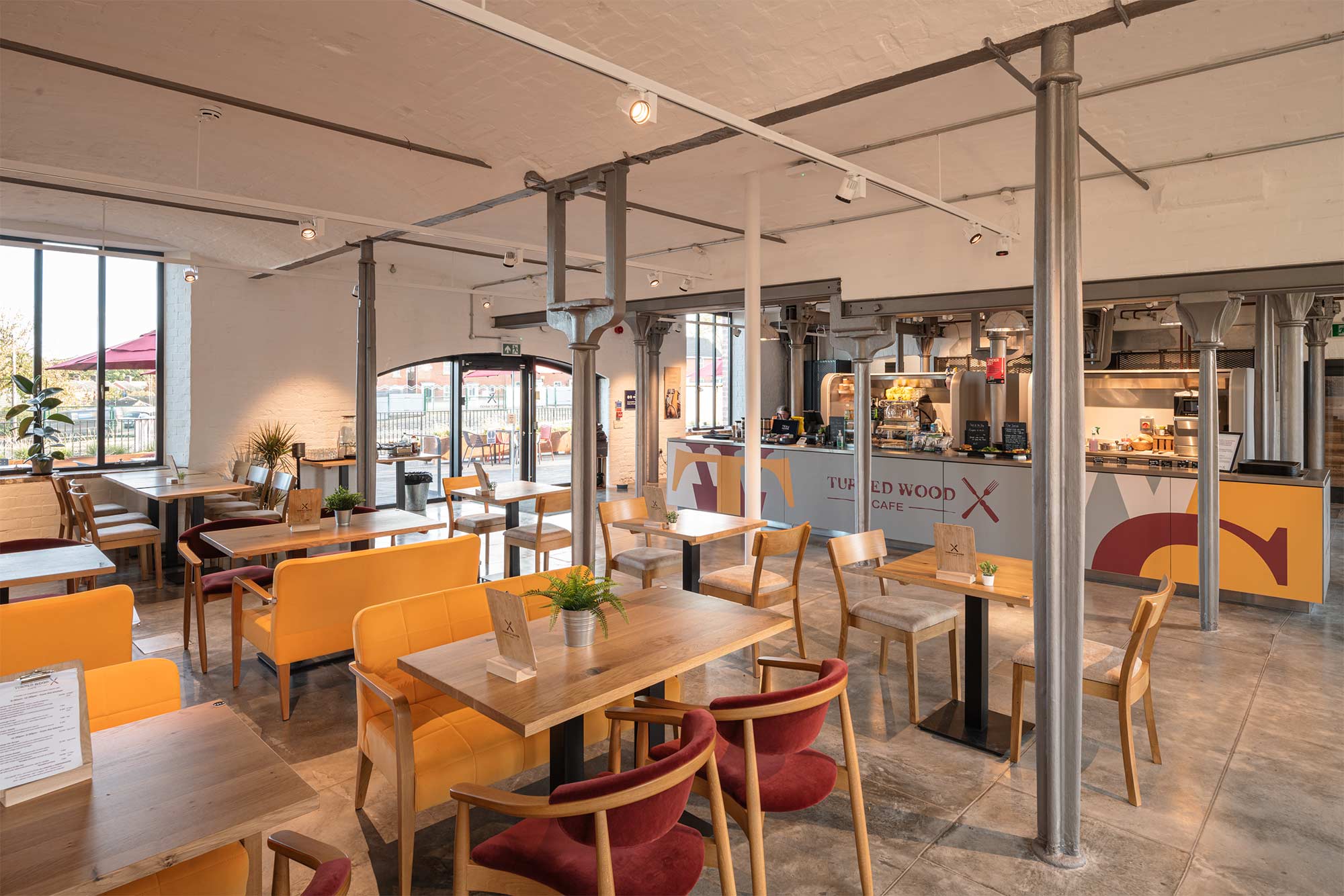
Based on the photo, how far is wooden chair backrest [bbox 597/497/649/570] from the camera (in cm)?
570

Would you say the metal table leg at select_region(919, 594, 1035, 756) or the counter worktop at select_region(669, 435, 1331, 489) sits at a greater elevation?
the counter worktop at select_region(669, 435, 1331, 489)

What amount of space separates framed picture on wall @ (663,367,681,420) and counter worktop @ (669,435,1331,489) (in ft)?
19.0

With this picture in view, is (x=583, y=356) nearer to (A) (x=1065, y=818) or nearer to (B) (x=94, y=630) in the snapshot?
(B) (x=94, y=630)

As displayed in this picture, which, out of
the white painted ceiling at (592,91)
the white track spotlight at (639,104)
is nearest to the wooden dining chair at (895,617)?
the white track spotlight at (639,104)

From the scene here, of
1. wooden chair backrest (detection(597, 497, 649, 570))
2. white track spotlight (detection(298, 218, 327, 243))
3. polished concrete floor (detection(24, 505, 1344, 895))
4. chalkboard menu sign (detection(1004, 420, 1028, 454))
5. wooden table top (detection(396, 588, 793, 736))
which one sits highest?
white track spotlight (detection(298, 218, 327, 243))

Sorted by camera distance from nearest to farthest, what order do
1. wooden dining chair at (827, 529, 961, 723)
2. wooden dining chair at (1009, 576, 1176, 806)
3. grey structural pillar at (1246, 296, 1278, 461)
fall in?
wooden dining chair at (1009, 576, 1176, 806)
wooden dining chair at (827, 529, 961, 723)
grey structural pillar at (1246, 296, 1278, 461)

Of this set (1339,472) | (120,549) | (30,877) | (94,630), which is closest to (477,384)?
(120,549)

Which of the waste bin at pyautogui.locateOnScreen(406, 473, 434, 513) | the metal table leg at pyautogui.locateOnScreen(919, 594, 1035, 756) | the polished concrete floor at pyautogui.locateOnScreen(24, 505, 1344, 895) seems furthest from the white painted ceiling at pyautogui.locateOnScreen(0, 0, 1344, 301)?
the waste bin at pyautogui.locateOnScreen(406, 473, 434, 513)

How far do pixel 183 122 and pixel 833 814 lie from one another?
19.7ft

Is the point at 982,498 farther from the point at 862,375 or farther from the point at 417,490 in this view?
the point at 417,490

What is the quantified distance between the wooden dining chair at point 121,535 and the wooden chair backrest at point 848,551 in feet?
20.8

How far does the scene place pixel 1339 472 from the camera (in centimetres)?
1176

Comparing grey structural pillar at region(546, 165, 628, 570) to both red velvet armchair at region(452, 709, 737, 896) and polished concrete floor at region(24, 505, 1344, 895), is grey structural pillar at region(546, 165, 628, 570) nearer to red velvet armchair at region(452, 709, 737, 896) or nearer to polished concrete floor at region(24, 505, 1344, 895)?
polished concrete floor at region(24, 505, 1344, 895)

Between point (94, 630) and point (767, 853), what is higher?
point (94, 630)
